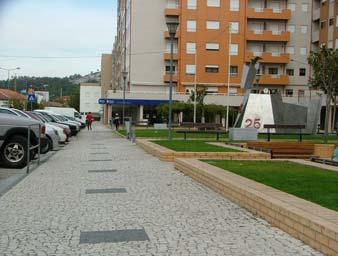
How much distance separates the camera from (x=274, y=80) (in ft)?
246

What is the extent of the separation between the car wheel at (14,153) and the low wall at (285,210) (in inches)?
256

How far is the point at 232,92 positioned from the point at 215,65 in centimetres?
437

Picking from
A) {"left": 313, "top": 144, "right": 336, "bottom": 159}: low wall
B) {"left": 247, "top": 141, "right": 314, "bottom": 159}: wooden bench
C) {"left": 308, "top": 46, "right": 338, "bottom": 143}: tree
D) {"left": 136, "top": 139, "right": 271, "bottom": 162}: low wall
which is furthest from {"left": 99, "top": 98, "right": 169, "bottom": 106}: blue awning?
{"left": 136, "top": 139, "right": 271, "bottom": 162}: low wall

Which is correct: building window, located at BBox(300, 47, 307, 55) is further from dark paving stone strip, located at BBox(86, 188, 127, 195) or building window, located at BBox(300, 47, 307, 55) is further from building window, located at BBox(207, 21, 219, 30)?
dark paving stone strip, located at BBox(86, 188, 127, 195)

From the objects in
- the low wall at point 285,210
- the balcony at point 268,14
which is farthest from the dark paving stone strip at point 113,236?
the balcony at point 268,14

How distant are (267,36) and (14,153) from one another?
63.2 meters

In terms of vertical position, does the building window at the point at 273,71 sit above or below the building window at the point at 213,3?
below

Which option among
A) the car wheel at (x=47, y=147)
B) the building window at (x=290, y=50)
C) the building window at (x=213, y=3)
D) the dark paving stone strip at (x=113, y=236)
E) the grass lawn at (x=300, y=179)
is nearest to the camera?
the dark paving stone strip at (x=113, y=236)

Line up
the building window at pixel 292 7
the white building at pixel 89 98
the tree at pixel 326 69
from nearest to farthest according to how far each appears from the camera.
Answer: the tree at pixel 326 69 < the building window at pixel 292 7 < the white building at pixel 89 98

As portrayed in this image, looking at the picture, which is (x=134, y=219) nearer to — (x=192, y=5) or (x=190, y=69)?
(x=190, y=69)

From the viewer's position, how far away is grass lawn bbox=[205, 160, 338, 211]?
8008 mm

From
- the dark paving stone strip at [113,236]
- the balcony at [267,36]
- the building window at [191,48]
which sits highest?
the balcony at [267,36]

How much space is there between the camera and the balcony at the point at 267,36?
7425 cm

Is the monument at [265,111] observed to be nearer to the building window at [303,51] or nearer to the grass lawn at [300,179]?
the grass lawn at [300,179]
